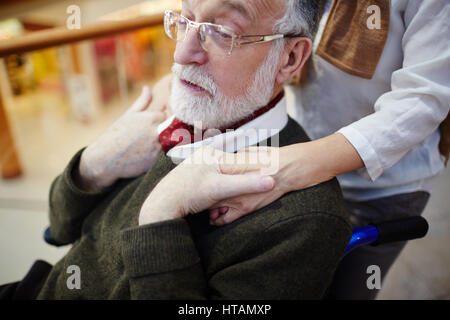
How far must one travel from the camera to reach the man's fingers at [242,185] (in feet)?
2.20

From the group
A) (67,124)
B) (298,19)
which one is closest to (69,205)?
(298,19)

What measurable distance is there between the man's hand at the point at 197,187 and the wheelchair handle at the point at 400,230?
0.35 meters

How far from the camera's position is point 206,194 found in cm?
70

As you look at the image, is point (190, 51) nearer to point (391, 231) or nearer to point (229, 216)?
point (229, 216)

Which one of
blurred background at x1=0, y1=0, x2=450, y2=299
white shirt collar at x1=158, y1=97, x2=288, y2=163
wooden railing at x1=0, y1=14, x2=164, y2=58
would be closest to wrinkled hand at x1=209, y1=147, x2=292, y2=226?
white shirt collar at x1=158, y1=97, x2=288, y2=163

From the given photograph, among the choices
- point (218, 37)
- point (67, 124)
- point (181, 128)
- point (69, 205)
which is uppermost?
point (218, 37)

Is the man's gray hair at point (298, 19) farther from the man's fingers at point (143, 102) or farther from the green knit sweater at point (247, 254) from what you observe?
the man's fingers at point (143, 102)

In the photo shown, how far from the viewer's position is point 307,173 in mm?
700

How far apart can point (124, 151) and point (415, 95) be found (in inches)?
31.0

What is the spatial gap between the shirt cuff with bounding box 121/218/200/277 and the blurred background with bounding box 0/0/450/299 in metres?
0.92

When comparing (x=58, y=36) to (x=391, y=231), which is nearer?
(x=391, y=231)
